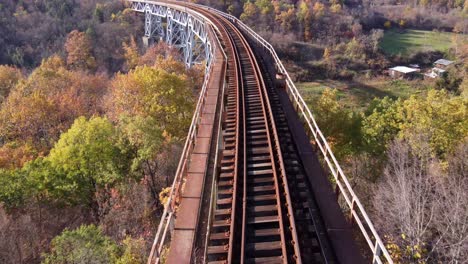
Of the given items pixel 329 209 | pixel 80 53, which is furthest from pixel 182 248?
pixel 80 53

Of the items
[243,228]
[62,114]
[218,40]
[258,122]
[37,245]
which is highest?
[218,40]

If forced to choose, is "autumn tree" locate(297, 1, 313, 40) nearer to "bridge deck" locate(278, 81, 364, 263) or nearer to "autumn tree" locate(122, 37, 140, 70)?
"autumn tree" locate(122, 37, 140, 70)

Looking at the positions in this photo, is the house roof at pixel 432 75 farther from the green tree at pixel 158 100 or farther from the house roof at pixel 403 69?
the green tree at pixel 158 100

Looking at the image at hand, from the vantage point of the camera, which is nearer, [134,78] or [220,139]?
[220,139]

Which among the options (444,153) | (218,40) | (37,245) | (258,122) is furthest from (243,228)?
(218,40)

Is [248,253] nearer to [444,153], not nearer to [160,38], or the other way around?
[444,153]

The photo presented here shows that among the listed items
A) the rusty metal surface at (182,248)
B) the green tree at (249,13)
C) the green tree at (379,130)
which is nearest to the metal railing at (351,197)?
the rusty metal surface at (182,248)

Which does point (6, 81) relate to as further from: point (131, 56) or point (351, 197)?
point (351, 197)

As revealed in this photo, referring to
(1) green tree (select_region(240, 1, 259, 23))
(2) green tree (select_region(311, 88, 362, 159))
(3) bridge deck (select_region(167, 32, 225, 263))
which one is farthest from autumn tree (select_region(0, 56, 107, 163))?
(1) green tree (select_region(240, 1, 259, 23))
